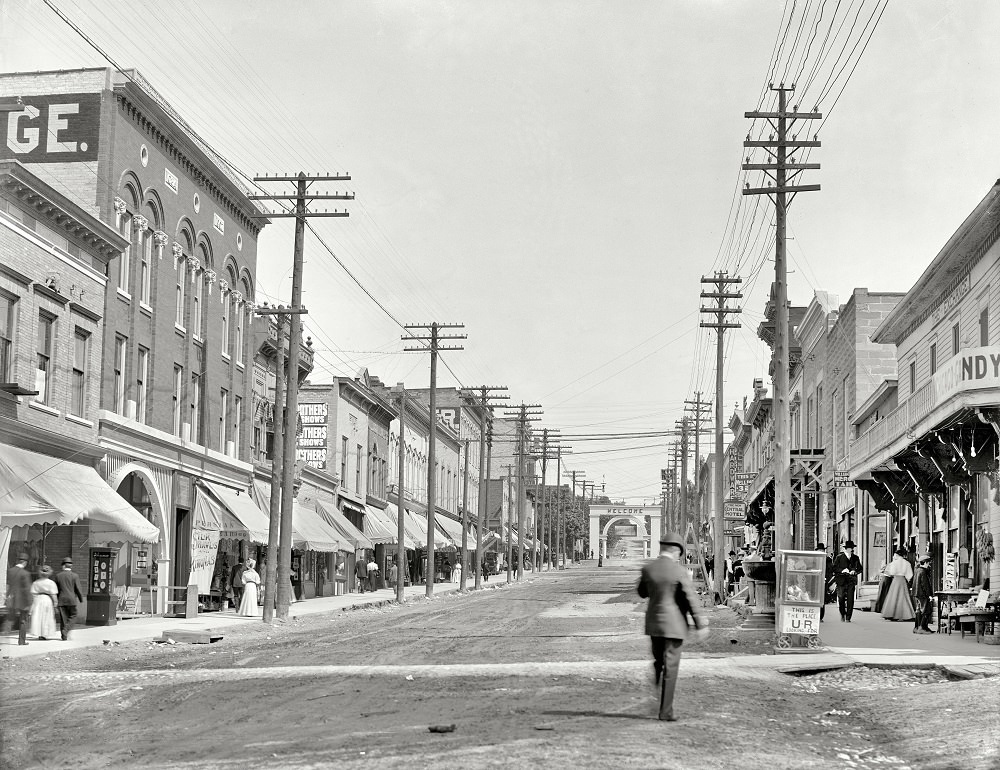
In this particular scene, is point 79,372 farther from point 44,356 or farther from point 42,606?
point 42,606

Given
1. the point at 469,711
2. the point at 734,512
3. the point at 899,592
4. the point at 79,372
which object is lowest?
the point at 469,711

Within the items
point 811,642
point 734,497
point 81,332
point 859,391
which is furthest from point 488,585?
point 811,642

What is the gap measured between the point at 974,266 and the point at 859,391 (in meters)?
15.8

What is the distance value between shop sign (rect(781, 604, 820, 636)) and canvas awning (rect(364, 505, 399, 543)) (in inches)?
1487

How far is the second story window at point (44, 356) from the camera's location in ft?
90.2

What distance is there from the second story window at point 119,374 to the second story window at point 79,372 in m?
3.02

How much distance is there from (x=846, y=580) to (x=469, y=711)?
19.2m

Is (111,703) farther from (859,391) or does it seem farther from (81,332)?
(859,391)

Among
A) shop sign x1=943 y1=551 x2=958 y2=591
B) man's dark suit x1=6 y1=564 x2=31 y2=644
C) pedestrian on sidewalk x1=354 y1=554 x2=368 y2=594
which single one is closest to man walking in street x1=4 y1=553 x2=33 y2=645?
man's dark suit x1=6 y1=564 x2=31 y2=644

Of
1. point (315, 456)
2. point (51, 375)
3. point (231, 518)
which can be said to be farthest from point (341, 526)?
point (51, 375)

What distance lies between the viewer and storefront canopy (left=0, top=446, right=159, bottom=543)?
78.4 ft

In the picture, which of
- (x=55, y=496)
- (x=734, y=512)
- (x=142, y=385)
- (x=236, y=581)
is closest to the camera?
(x=55, y=496)

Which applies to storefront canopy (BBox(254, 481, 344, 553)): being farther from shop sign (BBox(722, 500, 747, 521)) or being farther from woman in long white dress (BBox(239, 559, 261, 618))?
shop sign (BBox(722, 500, 747, 521))

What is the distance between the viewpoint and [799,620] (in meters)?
20.7
